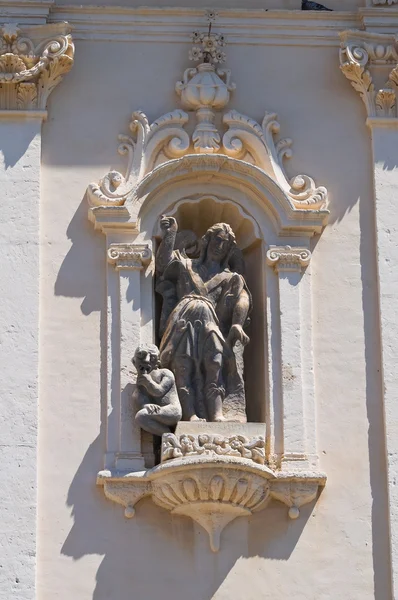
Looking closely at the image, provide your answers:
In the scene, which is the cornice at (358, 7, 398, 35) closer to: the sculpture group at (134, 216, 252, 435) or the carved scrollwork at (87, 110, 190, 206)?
the carved scrollwork at (87, 110, 190, 206)

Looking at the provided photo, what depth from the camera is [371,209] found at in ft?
58.6

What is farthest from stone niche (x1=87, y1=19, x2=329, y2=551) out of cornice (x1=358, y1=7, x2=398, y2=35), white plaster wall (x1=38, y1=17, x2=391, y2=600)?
cornice (x1=358, y1=7, x2=398, y2=35)

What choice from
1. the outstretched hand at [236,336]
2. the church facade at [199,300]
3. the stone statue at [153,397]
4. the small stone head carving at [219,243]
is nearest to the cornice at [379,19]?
the church facade at [199,300]

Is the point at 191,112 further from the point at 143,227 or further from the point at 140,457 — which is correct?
the point at 140,457

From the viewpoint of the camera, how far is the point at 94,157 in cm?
1784

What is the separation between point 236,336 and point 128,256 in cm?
93

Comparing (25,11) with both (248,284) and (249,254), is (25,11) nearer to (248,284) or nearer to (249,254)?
(249,254)

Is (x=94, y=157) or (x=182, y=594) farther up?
(x=94, y=157)

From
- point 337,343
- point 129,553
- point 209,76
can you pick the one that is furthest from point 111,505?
point 209,76

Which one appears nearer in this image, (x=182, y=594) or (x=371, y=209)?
(x=182, y=594)

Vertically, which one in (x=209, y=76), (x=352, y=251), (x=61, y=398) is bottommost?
(x=61, y=398)

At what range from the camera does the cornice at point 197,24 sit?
1819cm

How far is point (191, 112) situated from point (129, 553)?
3.26 metres

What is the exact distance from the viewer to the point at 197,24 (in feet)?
59.8
